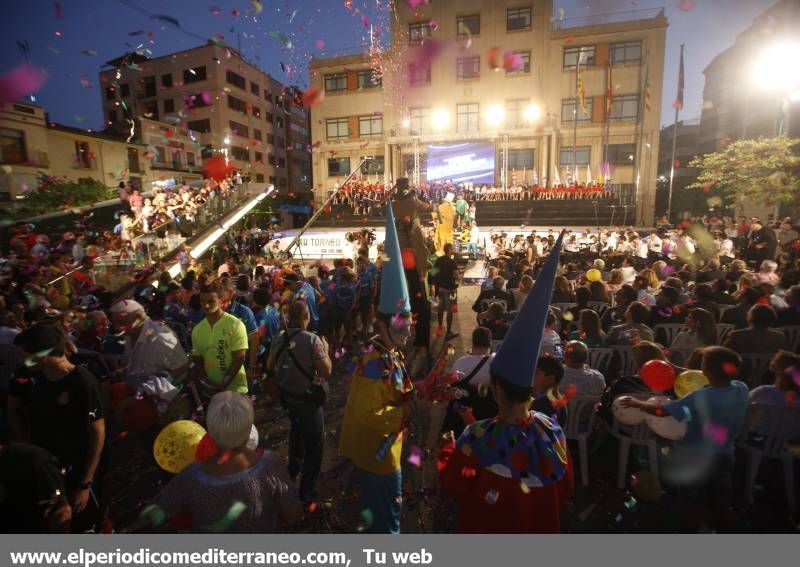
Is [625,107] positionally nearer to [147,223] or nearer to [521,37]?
[521,37]

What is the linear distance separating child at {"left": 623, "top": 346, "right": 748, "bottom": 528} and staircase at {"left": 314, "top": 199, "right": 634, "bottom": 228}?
20.8m

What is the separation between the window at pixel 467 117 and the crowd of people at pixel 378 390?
26.5 metres

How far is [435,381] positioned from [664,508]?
2.55 m

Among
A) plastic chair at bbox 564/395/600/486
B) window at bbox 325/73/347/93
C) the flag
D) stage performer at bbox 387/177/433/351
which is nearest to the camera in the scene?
plastic chair at bbox 564/395/600/486

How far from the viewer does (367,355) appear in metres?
2.78

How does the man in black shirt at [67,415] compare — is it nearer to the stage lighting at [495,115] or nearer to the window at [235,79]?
the stage lighting at [495,115]

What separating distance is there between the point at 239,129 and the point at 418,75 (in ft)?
76.9

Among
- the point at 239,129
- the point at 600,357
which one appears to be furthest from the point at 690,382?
the point at 239,129

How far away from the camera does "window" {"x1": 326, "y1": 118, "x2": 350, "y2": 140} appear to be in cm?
3522

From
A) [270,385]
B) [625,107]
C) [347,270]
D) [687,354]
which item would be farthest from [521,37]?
[270,385]

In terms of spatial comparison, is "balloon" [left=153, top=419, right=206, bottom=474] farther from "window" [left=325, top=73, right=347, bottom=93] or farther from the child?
"window" [left=325, top=73, right=347, bottom=93]

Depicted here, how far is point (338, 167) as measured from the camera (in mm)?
36125

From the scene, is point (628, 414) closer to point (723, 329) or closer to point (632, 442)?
point (632, 442)

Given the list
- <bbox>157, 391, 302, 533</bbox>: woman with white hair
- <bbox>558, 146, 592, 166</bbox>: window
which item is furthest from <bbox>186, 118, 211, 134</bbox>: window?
<bbox>157, 391, 302, 533</bbox>: woman with white hair
